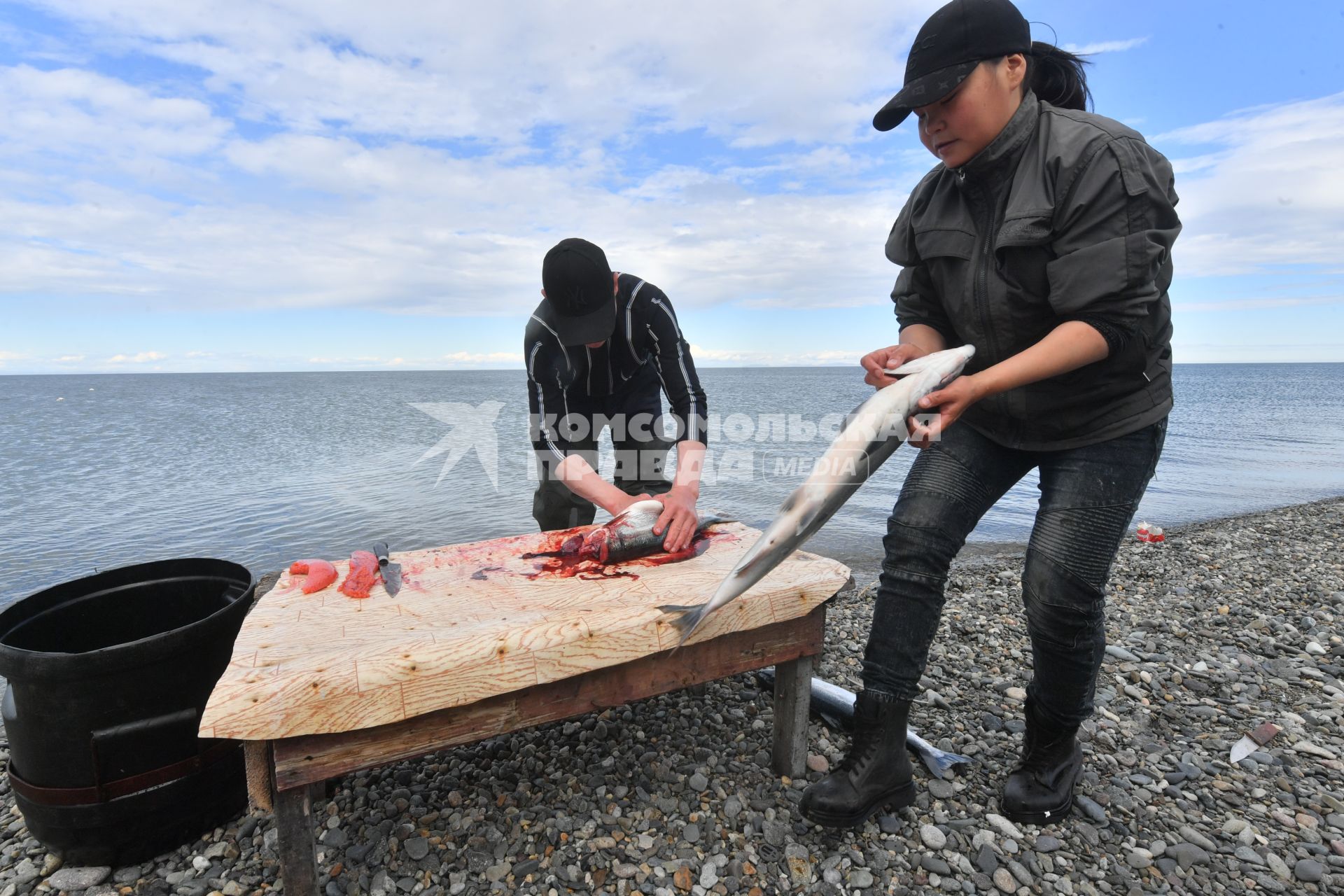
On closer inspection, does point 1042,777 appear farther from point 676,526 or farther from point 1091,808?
point 676,526

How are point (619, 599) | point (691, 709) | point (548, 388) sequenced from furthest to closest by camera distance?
point (548, 388), point (691, 709), point (619, 599)

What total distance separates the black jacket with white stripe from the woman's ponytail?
2657 millimetres

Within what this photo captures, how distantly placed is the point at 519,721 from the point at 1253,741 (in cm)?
381

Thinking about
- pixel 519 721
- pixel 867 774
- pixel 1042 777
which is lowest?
pixel 1042 777

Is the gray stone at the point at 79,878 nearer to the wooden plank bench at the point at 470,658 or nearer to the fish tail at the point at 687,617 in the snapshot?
the wooden plank bench at the point at 470,658

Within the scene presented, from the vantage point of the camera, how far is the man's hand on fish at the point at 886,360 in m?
2.94

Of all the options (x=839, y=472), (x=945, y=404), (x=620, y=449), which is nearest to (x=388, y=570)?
(x=839, y=472)

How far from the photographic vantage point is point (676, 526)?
3828 mm

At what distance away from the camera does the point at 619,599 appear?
2988mm

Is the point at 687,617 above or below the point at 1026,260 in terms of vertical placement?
below

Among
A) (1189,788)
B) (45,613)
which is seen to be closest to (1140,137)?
(1189,788)

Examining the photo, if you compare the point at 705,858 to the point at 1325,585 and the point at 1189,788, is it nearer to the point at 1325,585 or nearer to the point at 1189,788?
the point at 1189,788

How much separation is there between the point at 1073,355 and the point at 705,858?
2378mm

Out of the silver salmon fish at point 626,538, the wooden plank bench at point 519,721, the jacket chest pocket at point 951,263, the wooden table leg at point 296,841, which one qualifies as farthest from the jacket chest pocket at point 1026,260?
the wooden table leg at point 296,841
